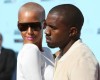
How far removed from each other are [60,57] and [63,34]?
0.38 feet

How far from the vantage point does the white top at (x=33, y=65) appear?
200 cm

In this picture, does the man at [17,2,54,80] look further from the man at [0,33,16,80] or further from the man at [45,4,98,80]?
the man at [0,33,16,80]

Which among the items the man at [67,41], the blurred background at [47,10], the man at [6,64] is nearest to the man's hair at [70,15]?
the man at [67,41]

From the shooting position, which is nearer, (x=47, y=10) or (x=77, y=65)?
(x=77, y=65)

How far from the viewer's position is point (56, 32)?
1648 millimetres

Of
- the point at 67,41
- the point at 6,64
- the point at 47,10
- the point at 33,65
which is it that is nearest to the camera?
the point at 67,41

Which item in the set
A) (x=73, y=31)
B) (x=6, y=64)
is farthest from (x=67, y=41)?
(x=6, y=64)

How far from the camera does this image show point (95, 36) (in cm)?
453

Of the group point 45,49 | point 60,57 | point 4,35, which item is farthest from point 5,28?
point 60,57

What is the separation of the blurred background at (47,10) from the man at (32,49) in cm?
236

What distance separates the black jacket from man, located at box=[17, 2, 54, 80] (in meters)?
3.45

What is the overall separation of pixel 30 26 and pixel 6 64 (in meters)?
3.58

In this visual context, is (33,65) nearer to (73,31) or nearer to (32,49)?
(32,49)

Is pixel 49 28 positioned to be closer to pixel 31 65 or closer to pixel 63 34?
pixel 63 34
